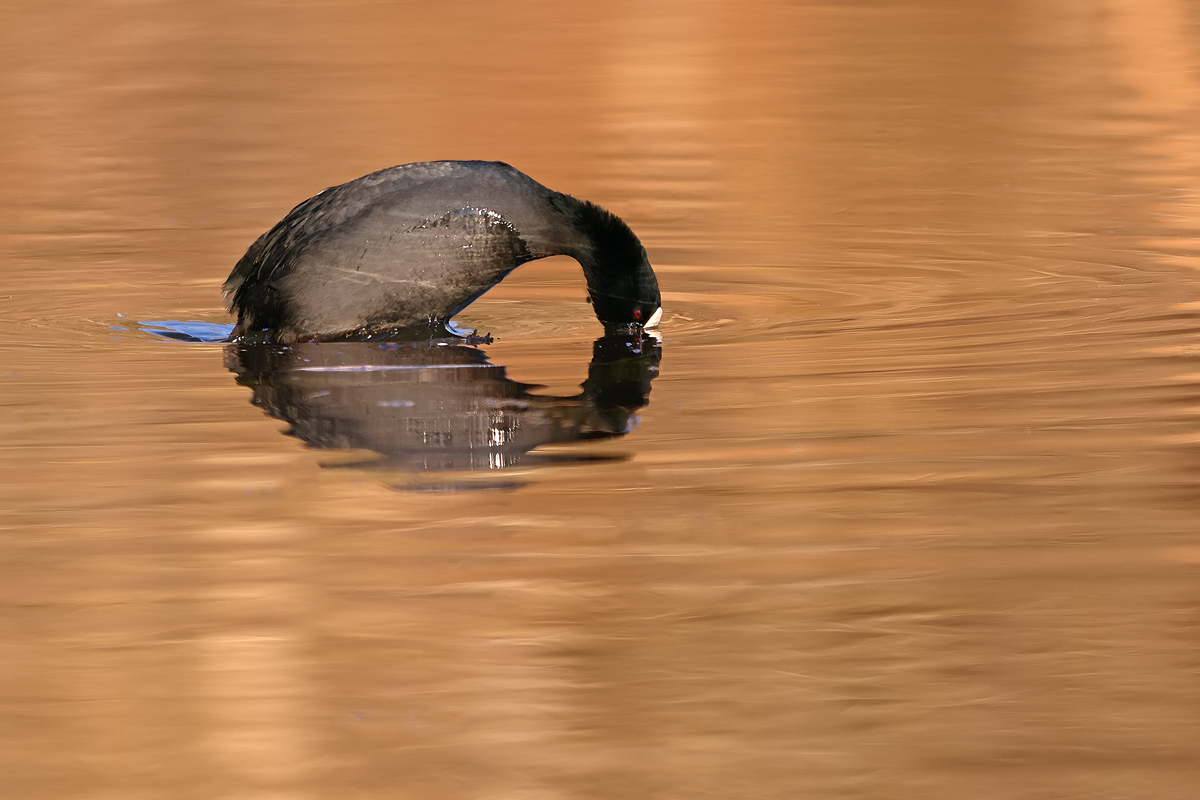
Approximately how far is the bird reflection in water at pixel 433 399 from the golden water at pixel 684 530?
118 millimetres

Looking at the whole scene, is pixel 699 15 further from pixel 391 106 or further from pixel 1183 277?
pixel 1183 277

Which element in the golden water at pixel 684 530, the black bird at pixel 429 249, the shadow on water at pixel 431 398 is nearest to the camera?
the golden water at pixel 684 530

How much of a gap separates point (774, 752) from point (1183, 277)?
527cm

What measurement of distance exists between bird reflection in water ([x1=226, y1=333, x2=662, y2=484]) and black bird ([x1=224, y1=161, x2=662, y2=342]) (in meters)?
0.14

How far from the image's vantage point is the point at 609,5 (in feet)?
71.3

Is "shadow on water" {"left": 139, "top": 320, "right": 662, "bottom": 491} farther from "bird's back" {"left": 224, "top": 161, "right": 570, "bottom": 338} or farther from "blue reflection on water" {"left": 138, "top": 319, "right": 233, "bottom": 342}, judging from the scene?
"bird's back" {"left": 224, "top": 161, "right": 570, "bottom": 338}

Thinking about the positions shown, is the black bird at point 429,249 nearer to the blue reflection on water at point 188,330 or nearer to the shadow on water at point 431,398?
the shadow on water at point 431,398

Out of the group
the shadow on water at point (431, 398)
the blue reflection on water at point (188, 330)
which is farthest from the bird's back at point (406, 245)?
the blue reflection on water at point (188, 330)

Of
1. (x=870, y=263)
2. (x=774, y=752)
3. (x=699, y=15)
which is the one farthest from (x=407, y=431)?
(x=699, y=15)

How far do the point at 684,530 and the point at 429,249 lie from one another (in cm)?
284

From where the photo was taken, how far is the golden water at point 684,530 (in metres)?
3.41

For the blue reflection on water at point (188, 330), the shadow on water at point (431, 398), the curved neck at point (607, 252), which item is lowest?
the blue reflection on water at point (188, 330)

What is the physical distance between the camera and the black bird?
281 inches

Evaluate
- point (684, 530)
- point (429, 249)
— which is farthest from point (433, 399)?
point (684, 530)
